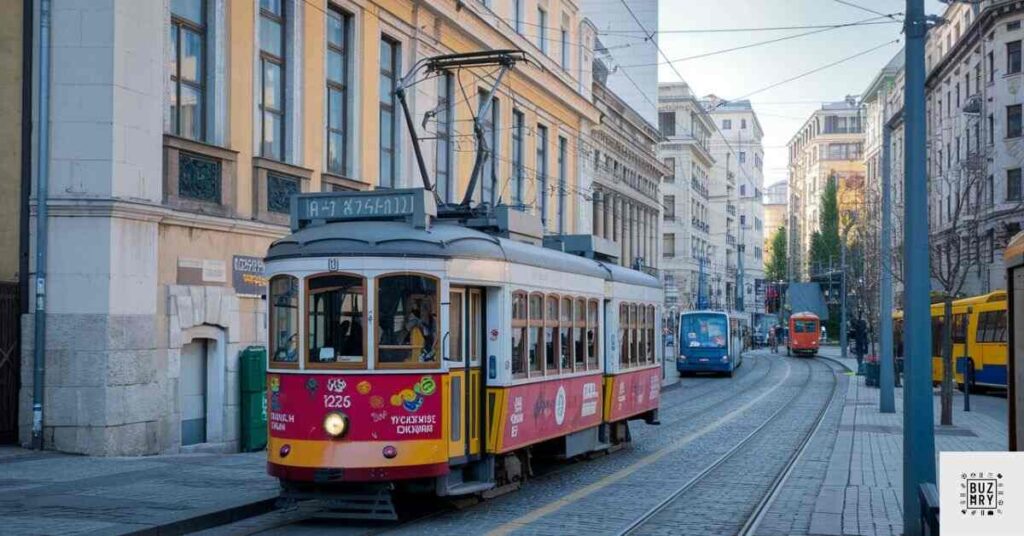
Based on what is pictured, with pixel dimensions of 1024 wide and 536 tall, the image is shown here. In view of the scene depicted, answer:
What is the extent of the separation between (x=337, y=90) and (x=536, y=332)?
10.5 m

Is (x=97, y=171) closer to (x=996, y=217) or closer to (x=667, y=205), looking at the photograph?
(x=996, y=217)

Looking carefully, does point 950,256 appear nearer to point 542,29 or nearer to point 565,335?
point 542,29

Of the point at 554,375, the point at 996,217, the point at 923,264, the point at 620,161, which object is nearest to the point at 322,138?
the point at 554,375

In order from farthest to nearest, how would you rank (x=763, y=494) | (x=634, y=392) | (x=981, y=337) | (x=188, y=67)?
(x=981, y=337), (x=634, y=392), (x=188, y=67), (x=763, y=494)

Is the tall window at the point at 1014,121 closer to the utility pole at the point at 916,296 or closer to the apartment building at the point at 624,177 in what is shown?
the apartment building at the point at 624,177

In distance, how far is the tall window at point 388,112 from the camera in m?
25.2

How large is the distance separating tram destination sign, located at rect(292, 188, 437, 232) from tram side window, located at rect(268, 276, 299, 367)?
1.01 m

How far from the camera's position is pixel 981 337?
3594 cm

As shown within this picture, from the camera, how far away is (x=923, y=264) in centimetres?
1007

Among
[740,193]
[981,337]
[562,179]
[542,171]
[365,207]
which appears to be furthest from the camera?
[740,193]

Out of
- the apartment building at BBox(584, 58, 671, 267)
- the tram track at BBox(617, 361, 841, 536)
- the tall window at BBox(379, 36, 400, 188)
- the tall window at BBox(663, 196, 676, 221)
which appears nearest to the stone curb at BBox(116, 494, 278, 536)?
the tram track at BBox(617, 361, 841, 536)

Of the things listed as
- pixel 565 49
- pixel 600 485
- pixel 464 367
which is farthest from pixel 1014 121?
pixel 464 367

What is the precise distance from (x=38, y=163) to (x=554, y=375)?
7395mm

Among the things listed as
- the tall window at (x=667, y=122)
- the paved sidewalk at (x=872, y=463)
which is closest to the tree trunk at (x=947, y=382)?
the paved sidewalk at (x=872, y=463)
